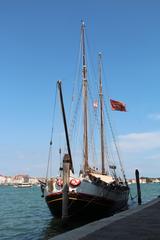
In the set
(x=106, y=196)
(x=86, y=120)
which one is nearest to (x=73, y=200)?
(x=106, y=196)

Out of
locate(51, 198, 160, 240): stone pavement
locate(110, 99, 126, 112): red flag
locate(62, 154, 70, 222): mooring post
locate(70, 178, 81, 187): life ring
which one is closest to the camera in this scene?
locate(51, 198, 160, 240): stone pavement

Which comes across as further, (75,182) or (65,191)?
(75,182)

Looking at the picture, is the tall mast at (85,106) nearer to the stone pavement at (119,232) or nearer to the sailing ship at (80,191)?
the sailing ship at (80,191)

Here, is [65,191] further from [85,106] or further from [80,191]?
[85,106]

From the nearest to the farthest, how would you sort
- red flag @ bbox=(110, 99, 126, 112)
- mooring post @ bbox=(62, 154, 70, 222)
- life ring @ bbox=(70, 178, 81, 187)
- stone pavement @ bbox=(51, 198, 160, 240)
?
stone pavement @ bbox=(51, 198, 160, 240) → mooring post @ bbox=(62, 154, 70, 222) → life ring @ bbox=(70, 178, 81, 187) → red flag @ bbox=(110, 99, 126, 112)

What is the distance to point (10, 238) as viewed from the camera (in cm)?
2377

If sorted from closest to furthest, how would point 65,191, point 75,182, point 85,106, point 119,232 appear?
point 119,232 < point 65,191 < point 75,182 < point 85,106

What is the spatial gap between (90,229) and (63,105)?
23.9 m

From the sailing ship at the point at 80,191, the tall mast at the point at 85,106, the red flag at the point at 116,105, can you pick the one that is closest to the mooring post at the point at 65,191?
the sailing ship at the point at 80,191

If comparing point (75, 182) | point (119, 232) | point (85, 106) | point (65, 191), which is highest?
point (85, 106)

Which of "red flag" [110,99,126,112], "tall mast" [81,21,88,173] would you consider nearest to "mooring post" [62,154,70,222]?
"tall mast" [81,21,88,173]

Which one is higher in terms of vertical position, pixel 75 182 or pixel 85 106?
pixel 85 106

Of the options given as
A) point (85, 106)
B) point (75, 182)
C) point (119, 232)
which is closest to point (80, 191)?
point (75, 182)

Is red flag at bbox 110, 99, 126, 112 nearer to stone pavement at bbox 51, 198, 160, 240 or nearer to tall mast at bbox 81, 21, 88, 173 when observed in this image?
tall mast at bbox 81, 21, 88, 173
